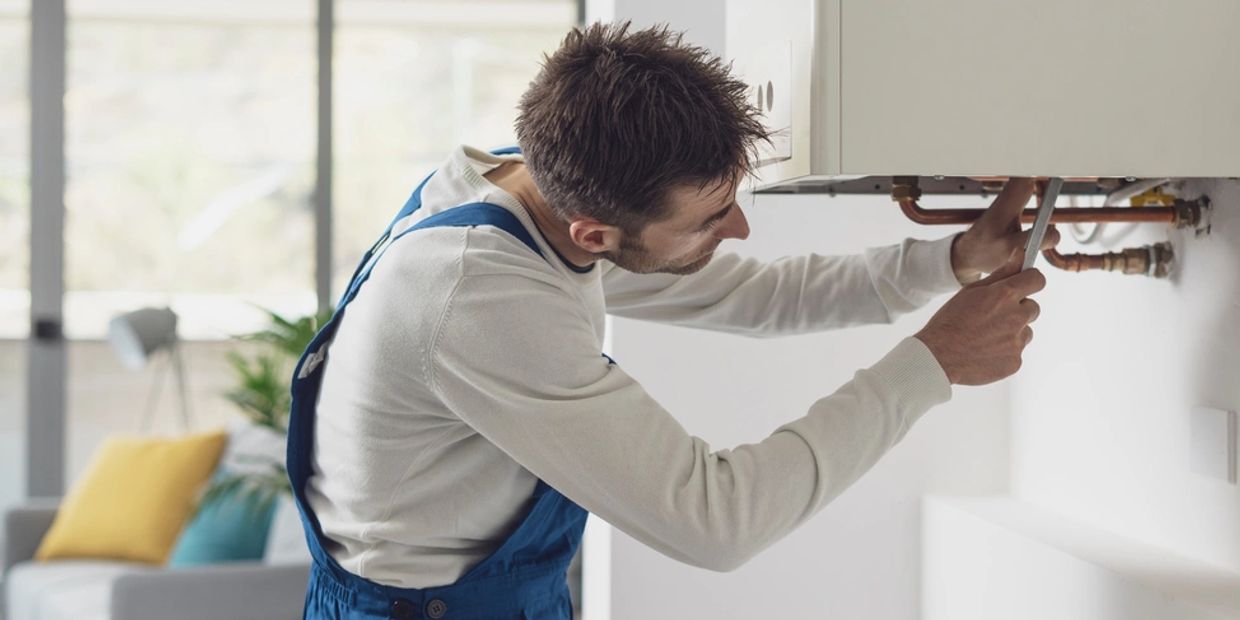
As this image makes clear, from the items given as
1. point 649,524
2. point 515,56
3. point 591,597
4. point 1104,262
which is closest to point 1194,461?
point 1104,262

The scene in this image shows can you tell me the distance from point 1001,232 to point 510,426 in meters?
0.54

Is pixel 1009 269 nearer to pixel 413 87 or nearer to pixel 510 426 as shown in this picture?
pixel 510 426

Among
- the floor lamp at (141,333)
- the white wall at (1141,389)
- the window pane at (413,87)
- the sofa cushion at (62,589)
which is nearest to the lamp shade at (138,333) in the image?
the floor lamp at (141,333)

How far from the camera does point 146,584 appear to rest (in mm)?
2488

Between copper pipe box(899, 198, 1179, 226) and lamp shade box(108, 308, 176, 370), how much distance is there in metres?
3.14

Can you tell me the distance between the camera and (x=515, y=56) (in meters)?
4.96

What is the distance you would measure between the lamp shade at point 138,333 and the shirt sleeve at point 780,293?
8.93ft

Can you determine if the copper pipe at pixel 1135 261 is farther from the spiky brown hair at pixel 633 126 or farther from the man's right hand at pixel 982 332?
the spiky brown hair at pixel 633 126

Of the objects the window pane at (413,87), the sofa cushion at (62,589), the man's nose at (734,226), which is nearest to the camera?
the man's nose at (734,226)

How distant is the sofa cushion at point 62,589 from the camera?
10.3ft

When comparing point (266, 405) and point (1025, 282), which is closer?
point (1025, 282)

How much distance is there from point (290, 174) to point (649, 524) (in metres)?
4.05

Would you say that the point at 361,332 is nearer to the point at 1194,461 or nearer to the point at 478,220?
the point at 478,220

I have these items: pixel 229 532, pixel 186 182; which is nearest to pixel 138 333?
pixel 229 532
